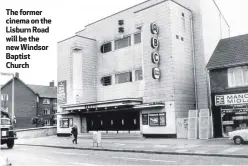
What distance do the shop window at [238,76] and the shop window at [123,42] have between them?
11333mm

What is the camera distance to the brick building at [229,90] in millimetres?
22547

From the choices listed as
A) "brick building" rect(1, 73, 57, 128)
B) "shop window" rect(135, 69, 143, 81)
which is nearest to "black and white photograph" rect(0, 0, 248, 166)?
"shop window" rect(135, 69, 143, 81)

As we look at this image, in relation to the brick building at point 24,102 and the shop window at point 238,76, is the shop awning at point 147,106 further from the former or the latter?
the brick building at point 24,102

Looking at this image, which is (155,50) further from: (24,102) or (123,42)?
(24,102)

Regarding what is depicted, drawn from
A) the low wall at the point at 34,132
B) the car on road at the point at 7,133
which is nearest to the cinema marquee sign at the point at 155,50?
the car on road at the point at 7,133

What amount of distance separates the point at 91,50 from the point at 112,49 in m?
2.88

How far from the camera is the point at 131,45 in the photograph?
3077cm

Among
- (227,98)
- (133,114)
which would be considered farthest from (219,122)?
(133,114)

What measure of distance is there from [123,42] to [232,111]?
44.4ft

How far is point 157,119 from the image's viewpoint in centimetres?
2598

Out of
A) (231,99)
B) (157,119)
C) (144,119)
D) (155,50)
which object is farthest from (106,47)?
(231,99)

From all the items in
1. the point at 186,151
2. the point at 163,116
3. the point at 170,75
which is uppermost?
the point at 170,75

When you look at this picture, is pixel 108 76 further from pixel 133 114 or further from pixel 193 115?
pixel 193 115

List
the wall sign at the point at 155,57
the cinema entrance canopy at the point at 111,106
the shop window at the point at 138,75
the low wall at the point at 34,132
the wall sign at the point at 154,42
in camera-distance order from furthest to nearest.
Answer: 1. the low wall at the point at 34,132
2. the shop window at the point at 138,75
3. the cinema entrance canopy at the point at 111,106
4. the wall sign at the point at 154,42
5. the wall sign at the point at 155,57
